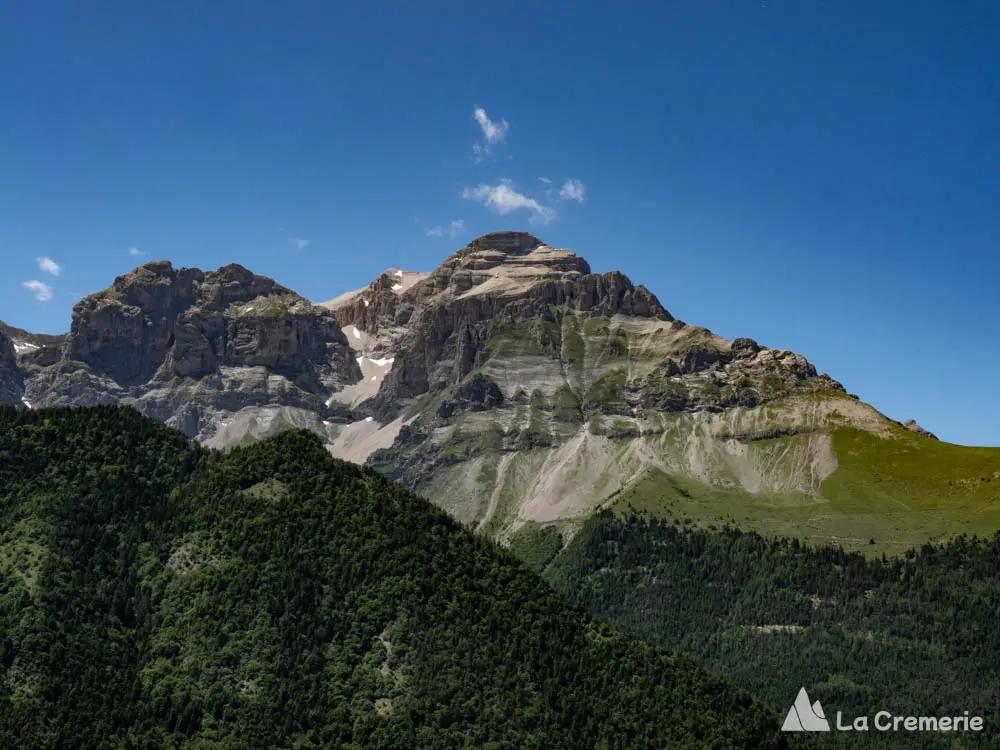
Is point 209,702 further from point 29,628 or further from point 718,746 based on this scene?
point 718,746

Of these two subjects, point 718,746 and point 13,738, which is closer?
point 13,738

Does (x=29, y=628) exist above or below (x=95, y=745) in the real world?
above

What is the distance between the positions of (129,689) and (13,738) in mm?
20906

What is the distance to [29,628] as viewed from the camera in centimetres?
19512

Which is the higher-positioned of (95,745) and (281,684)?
(281,684)

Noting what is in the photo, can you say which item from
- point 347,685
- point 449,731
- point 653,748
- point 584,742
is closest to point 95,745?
point 347,685

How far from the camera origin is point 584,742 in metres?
196

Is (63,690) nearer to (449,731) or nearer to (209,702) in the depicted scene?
(209,702)

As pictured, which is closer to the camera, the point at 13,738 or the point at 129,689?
the point at 13,738

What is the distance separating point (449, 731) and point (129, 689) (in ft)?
189

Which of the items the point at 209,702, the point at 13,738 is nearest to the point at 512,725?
the point at 209,702

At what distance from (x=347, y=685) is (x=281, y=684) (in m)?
11.8

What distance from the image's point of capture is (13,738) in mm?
178375

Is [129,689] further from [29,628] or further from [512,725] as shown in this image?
[512,725]
